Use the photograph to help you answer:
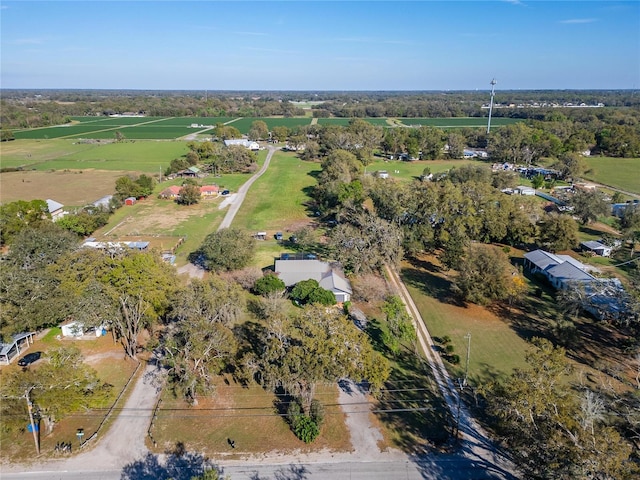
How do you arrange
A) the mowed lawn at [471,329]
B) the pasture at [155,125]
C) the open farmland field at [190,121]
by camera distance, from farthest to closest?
the open farmland field at [190,121] → the pasture at [155,125] → the mowed lawn at [471,329]

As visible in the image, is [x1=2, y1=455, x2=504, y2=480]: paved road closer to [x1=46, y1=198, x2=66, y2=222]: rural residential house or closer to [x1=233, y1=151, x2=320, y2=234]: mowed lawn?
[x1=233, y1=151, x2=320, y2=234]: mowed lawn

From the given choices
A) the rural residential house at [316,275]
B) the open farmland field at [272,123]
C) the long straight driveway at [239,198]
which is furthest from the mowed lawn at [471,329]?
the open farmland field at [272,123]

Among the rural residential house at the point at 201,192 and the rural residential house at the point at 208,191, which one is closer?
the rural residential house at the point at 201,192

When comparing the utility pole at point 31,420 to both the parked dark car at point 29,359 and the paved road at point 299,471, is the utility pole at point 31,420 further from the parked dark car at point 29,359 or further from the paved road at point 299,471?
the parked dark car at point 29,359

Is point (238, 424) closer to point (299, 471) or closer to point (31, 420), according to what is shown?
point (299, 471)

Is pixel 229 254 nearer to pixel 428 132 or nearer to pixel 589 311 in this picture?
pixel 589 311

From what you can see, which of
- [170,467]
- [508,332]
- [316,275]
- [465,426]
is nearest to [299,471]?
[170,467]

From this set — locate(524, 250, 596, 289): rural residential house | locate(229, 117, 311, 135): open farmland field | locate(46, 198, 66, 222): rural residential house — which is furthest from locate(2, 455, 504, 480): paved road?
locate(229, 117, 311, 135): open farmland field
